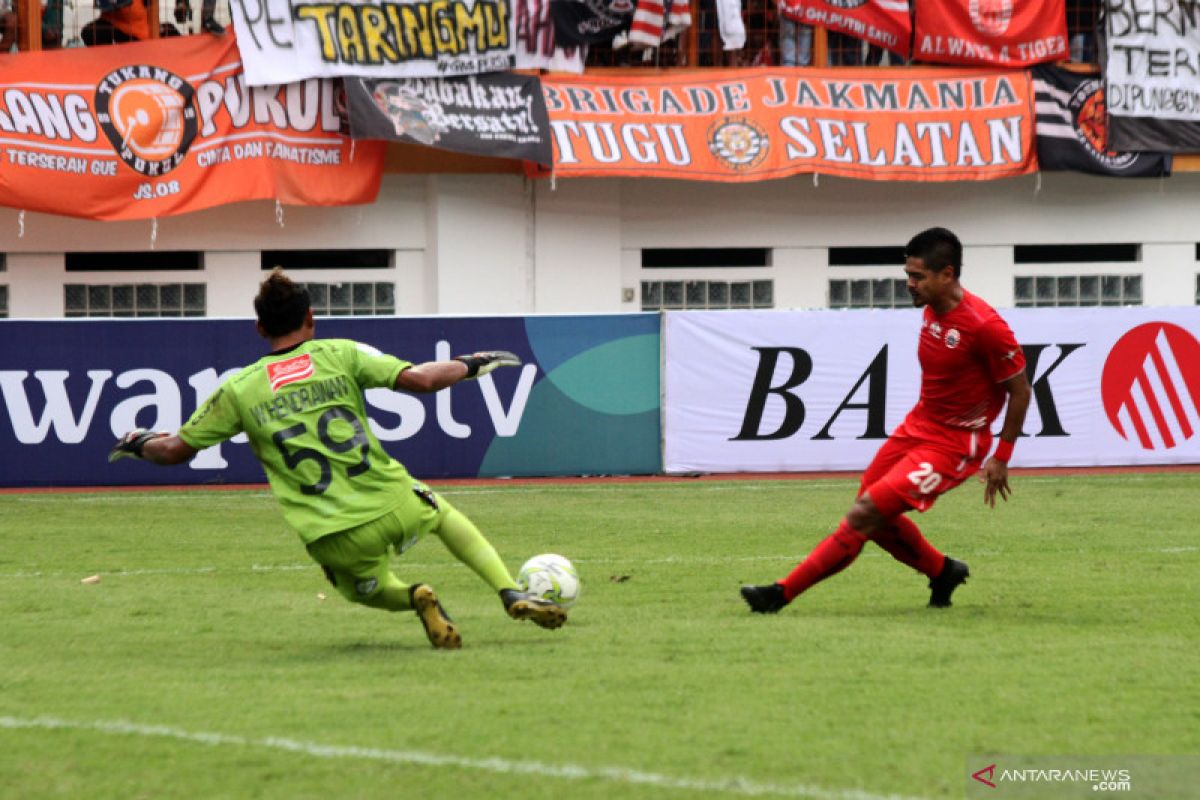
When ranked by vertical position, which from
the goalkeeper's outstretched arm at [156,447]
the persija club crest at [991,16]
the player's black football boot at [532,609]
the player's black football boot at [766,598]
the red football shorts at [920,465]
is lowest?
the player's black football boot at [766,598]

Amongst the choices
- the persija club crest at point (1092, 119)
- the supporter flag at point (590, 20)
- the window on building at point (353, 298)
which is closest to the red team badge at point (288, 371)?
the supporter flag at point (590, 20)

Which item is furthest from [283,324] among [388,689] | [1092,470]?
[1092,470]

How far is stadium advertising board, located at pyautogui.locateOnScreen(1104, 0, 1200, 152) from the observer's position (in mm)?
26422

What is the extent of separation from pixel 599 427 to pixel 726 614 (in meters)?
9.99

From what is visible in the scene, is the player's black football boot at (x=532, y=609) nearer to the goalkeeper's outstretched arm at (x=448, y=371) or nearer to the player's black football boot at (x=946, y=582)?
the goalkeeper's outstretched arm at (x=448, y=371)

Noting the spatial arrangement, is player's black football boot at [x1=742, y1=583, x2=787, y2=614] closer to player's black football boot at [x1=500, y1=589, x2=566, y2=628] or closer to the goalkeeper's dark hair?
player's black football boot at [x1=500, y1=589, x2=566, y2=628]

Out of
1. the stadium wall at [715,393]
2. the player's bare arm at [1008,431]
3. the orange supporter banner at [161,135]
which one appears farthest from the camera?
the orange supporter banner at [161,135]

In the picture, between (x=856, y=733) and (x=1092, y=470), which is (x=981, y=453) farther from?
(x=1092, y=470)

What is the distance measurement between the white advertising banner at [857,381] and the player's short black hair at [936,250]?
32.8ft

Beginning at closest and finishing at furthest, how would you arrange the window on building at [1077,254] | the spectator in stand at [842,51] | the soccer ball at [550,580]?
1. the soccer ball at [550,580]
2. the spectator in stand at [842,51]
3. the window on building at [1077,254]

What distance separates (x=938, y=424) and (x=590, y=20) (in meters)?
17.1

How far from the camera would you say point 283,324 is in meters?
7.65

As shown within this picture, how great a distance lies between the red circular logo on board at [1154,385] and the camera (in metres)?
19.0

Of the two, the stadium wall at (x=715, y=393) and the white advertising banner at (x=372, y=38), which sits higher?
the white advertising banner at (x=372, y=38)
